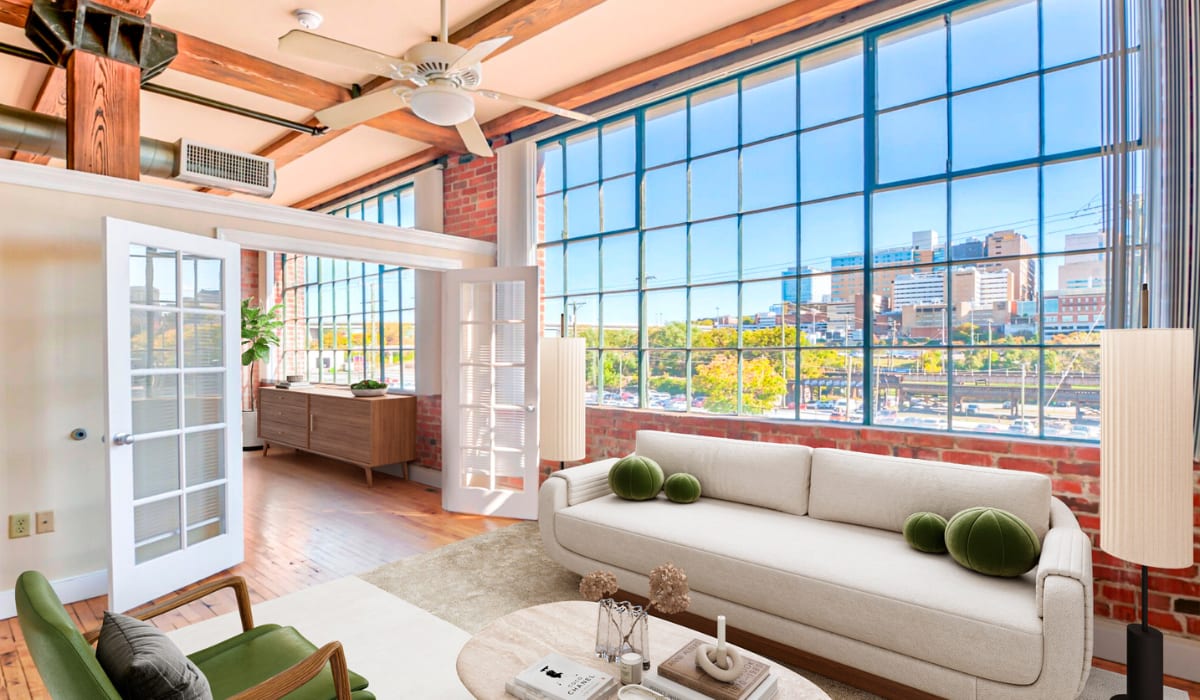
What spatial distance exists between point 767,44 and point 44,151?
473 centimetres

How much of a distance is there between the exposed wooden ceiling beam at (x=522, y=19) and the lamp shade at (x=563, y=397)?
5.89 feet

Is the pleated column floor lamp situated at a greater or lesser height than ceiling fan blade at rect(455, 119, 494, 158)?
lesser

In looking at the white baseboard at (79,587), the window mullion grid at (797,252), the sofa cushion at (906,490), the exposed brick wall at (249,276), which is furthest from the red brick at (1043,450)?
the exposed brick wall at (249,276)

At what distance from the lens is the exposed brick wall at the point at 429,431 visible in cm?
577

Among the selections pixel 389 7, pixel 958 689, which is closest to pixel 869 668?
pixel 958 689

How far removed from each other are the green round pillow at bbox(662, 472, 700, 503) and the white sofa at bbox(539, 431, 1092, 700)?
51 mm

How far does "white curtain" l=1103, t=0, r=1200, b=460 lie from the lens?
239 centimetres

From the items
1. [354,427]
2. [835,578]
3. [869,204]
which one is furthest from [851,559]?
[354,427]

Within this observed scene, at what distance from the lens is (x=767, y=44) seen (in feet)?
12.1

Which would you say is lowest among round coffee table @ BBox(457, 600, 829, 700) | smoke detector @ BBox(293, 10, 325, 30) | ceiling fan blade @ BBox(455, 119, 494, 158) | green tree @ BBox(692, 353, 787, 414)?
round coffee table @ BBox(457, 600, 829, 700)

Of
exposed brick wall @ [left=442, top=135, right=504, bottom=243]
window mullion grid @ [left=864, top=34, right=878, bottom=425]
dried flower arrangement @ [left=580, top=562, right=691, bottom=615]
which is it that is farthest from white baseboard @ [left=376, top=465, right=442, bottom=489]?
dried flower arrangement @ [left=580, top=562, right=691, bottom=615]

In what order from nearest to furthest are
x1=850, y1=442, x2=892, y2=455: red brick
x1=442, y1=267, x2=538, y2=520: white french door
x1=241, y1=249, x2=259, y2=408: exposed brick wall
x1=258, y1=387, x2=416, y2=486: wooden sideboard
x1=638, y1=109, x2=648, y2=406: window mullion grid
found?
1. x1=850, y1=442, x2=892, y2=455: red brick
2. x1=638, y1=109, x2=648, y2=406: window mullion grid
3. x1=442, y1=267, x2=538, y2=520: white french door
4. x1=258, y1=387, x2=416, y2=486: wooden sideboard
5. x1=241, y1=249, x2=259, y2=408: exposed brick wall

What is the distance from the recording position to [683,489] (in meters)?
3.35

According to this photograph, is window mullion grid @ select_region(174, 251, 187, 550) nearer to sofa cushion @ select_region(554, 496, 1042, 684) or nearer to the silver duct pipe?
the silver duct pipe
